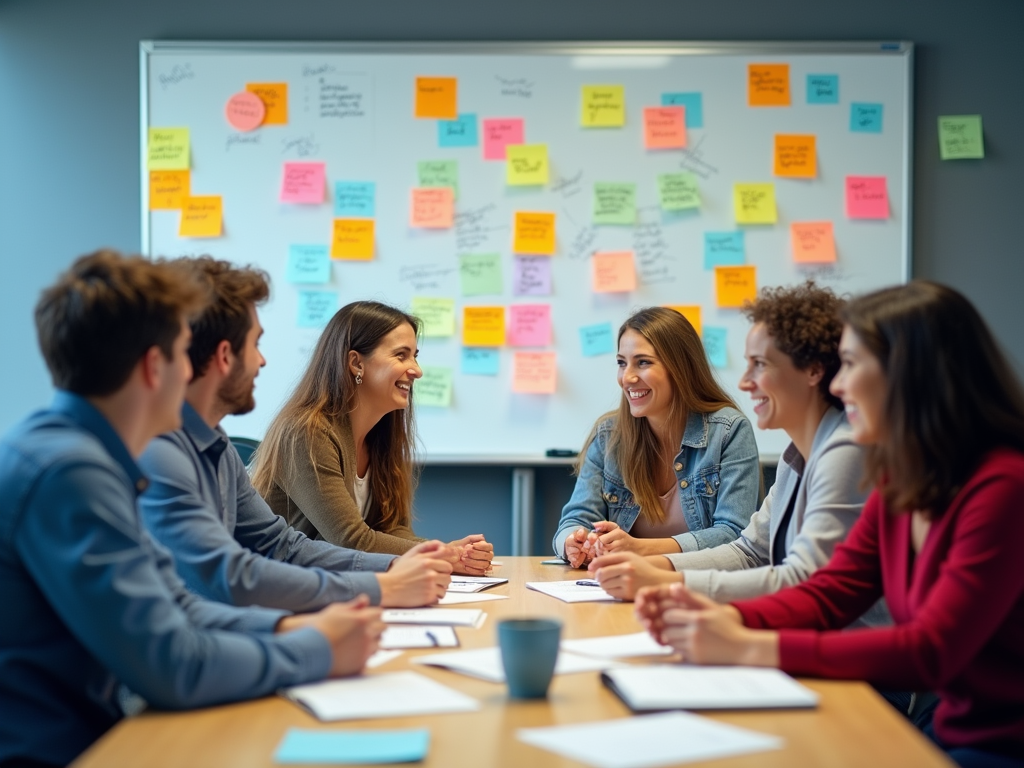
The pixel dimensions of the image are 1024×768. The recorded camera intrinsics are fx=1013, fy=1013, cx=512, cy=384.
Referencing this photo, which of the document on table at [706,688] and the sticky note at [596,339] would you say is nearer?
the document on table at [706,688]

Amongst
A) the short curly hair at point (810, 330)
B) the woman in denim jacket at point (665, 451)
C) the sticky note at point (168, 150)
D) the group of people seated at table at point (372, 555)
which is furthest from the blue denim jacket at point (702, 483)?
the sticky note at point (168, 150)

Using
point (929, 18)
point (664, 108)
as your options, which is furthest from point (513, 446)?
point (929, 18)

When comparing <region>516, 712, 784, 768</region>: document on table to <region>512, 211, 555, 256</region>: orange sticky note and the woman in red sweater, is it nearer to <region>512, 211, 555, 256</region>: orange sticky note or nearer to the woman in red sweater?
the woman in red sweater

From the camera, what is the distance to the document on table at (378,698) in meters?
1.11

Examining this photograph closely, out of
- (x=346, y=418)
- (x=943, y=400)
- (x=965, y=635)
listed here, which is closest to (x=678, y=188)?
(x=346, y=418)

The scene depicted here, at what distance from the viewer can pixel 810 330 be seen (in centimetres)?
189

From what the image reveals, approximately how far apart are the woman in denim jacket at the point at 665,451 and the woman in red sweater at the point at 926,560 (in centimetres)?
88

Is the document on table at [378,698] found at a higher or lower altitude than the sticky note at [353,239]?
lower

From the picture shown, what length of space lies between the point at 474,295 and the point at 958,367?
7.40ft

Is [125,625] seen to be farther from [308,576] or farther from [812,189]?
[812,189]

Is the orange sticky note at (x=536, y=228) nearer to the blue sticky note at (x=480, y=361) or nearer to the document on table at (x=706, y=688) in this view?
the blue sticky note at (x=480, y=361)

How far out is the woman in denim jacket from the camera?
97.6 inches

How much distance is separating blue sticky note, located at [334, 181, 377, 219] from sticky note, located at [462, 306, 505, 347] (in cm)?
47

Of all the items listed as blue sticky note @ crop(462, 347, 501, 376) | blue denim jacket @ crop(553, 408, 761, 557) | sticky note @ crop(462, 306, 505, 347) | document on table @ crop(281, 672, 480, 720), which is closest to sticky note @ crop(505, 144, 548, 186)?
sticky note @ crop(462, 306, 505, 347)
